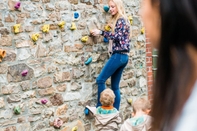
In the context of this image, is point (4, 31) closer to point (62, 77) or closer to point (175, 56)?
point (62, 77)

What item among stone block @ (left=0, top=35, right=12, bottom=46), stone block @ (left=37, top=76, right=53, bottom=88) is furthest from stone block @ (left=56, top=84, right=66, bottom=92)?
stone block @ (left=0, top=35, right=12, bottom=46)

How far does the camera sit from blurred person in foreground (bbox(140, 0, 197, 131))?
0.92 metres

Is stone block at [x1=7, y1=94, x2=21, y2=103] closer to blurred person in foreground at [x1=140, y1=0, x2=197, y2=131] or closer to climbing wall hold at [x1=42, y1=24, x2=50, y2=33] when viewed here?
climbing wall hold at [x1=42, y1=24, x2=50, y2=33]

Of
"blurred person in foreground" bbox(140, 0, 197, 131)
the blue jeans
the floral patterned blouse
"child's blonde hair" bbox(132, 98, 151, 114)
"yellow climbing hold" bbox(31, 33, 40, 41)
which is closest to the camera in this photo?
"blurred person in foreground" bbox(140, 0, 197, 131)

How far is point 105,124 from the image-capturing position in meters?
4.64

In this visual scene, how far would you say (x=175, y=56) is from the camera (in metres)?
0.95

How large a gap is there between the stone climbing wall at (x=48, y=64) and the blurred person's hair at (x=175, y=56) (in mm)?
3637

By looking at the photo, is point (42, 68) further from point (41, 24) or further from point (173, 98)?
point (173, 98)

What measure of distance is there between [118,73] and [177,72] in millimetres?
4723

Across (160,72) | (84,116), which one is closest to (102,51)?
(84,116)

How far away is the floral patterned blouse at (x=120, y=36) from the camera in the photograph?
17.5ft

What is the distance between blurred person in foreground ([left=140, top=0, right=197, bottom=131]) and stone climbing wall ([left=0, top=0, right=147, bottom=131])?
3630 millimetres

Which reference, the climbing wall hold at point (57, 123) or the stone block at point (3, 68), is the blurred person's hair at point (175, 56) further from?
the climbing wall hold at point (57, 123)

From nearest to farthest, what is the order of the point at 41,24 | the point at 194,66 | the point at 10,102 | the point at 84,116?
the point at 194,66 < the point at 10,102 < the point at 41,24 < the point at 84,116
